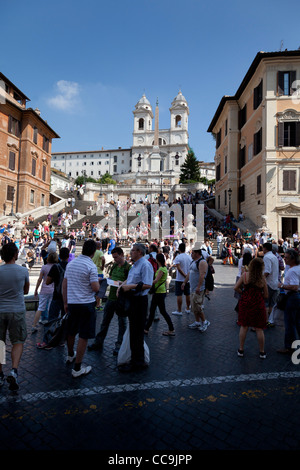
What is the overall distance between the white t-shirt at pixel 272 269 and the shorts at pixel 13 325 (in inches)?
200

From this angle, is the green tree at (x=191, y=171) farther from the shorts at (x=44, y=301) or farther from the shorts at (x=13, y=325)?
the shorts at (x=13, y=325)

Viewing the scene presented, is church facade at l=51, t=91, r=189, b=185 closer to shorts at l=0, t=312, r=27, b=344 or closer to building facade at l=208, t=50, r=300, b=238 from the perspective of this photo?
building facade at l=208, t=50, r=300, b=238

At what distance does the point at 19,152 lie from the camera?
3119 cm

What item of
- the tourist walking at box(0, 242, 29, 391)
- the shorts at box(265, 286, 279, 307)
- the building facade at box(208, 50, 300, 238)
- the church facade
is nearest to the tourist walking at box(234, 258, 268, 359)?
the shorts at box(265, 286, 279, 307)

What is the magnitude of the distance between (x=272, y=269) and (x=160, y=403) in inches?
162

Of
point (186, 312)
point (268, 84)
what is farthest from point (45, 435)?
point (268, 84)

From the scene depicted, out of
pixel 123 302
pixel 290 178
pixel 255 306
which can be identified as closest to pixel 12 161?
pixel 290 178

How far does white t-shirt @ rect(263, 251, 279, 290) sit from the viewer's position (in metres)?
6.30

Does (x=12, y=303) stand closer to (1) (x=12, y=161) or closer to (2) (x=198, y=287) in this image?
(2) (x=198, y=287)

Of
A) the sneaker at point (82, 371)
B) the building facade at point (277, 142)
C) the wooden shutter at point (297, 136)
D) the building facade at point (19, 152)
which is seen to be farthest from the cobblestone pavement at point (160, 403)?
the building facade at point (19, 152)

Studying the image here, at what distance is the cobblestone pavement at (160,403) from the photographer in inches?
111
